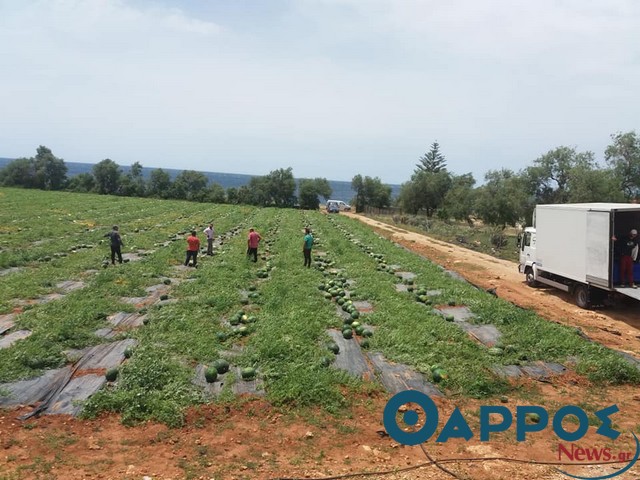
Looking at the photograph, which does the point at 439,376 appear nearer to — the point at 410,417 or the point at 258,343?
the point at 410,417

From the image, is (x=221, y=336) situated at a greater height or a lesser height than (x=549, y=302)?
greater

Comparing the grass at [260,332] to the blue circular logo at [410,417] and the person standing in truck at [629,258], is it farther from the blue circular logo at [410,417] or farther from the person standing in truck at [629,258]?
the person standing in truck at [629,258]

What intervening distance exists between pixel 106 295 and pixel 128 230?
708 inches

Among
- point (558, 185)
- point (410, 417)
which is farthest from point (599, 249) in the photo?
point (558, 185)

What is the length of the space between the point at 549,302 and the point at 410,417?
509 inches

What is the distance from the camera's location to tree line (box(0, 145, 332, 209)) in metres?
77.1

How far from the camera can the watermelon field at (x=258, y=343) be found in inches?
311

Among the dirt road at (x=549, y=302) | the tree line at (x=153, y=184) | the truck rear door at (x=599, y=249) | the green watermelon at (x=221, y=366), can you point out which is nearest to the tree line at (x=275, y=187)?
the tree line at (x=153, y=184)

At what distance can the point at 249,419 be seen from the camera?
289 inches

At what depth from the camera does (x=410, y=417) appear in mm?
7605

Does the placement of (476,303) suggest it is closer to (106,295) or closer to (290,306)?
(290,306)

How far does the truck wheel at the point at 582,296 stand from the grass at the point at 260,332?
14.7 ft

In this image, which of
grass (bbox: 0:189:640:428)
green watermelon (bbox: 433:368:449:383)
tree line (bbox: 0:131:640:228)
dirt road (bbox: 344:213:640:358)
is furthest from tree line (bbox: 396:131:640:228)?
green watermelon (bbox: 433:368:449:383)

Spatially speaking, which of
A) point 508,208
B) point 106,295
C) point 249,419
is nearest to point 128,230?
point 106,295
